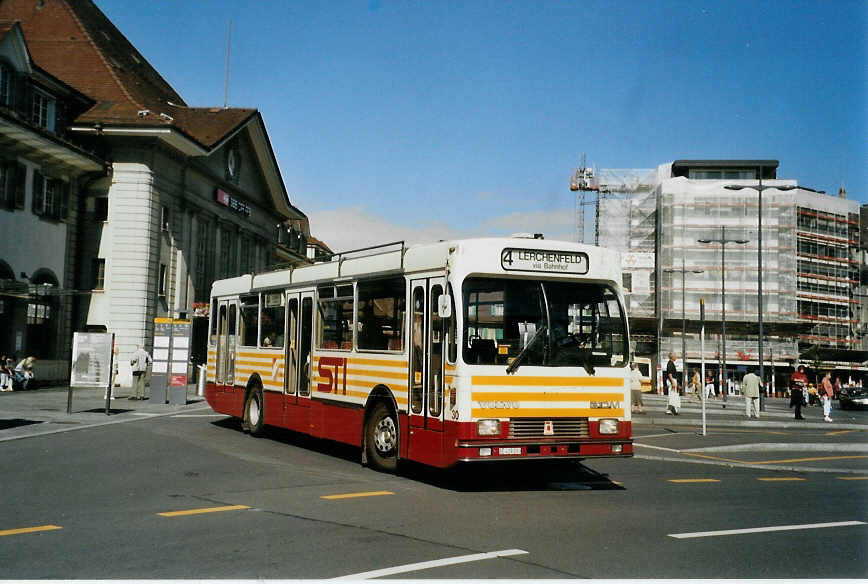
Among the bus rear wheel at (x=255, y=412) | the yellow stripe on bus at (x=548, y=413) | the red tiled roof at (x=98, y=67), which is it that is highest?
the red tiled roof at (x=98, y=67)

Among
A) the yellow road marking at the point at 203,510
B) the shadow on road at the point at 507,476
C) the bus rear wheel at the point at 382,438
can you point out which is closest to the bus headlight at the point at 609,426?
the shadow on road at the point at 507,476

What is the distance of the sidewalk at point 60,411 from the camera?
58.7 ft

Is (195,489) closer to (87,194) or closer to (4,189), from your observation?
(4,189)

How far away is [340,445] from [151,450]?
341 centimetres

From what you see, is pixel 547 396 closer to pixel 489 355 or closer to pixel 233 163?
pixel 489 355

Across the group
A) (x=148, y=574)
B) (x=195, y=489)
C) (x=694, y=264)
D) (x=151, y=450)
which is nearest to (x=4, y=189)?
(x=151, y=450)

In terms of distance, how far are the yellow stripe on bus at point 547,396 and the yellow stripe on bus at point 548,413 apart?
12cm

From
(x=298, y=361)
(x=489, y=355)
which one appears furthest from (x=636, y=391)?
(x=489, y=355)

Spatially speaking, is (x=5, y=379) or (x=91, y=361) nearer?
(x=91, y=361)

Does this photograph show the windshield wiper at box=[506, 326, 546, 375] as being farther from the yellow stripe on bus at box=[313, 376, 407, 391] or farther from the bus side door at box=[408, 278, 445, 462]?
the yellow stripe on bus at box=[313, 376, 407, 391]

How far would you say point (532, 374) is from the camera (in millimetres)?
10867

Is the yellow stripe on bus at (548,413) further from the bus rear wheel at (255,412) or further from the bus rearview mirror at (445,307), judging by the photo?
the bus rear wheel at (255,412)

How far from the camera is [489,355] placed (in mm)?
10805

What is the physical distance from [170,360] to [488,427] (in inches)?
674
